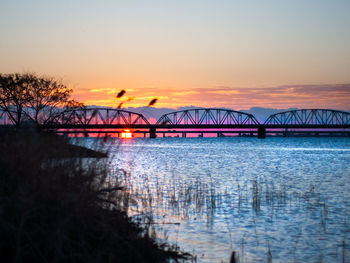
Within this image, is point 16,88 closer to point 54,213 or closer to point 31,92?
point 31,92

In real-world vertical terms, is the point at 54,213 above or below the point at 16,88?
below

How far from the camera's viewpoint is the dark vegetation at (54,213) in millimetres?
7699

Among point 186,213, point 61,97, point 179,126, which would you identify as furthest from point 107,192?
point 179,126

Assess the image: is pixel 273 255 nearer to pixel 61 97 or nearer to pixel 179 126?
pixel 61 97

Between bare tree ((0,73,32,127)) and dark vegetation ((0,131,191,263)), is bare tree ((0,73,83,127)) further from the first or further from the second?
dark vegetation ((0,131,191,263))

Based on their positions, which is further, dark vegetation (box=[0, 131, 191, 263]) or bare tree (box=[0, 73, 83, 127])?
bare tree (box=[0, 73, 83, 127])

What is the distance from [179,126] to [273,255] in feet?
537

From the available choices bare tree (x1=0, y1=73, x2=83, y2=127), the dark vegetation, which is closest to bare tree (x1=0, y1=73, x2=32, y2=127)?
bare tree (x1=0, y1=73, x2=83, y2=127)

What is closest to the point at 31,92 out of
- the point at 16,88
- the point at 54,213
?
the point at 16,88

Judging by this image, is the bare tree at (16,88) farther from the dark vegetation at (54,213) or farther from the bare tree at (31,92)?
the dark vegetation at (54,213)

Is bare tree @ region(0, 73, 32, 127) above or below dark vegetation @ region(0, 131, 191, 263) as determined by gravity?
above

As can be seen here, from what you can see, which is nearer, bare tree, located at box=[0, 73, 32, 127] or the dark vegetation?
the dark vegetation

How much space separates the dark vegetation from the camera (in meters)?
7.70

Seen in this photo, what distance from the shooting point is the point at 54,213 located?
817 centimetres
